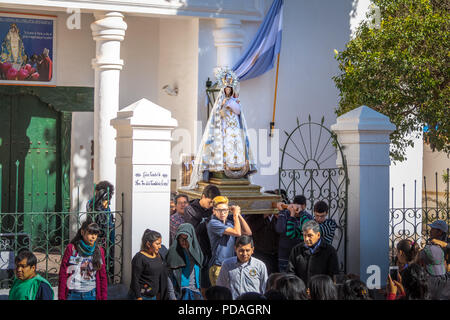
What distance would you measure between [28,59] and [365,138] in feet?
22.9

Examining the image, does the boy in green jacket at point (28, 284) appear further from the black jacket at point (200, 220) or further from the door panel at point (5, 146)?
the door panel at point (5, 146)

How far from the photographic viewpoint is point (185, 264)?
6.27 meters

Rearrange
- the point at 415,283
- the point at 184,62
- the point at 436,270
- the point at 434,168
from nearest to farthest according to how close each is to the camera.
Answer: the point at 415,283, the point at 436,270, the point at 184,62, the point at 434,168

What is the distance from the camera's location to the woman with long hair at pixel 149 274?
236 inches

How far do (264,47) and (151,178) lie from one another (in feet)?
17.8

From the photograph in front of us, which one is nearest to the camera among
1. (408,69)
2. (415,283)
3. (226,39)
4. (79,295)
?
(415,283)

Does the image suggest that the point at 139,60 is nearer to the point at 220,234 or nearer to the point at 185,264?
the point at 220,234

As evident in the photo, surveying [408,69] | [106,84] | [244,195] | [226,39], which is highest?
[226,39]

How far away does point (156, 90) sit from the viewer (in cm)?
1316

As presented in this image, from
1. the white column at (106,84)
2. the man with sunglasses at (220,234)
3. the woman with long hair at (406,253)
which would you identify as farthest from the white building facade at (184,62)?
the woman with long hair at (406,253)

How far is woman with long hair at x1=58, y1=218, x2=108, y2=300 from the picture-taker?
5.95 m

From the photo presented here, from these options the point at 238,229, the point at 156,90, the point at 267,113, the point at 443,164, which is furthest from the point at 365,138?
the point at 443,164

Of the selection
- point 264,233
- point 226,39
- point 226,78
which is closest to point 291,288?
point 264,233
